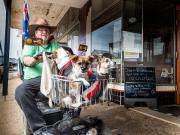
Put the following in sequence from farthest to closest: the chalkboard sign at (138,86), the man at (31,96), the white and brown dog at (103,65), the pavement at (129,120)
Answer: the chalkboard sign at (138,86)
the pavement at (129,120)
the man at (31,96)
the white and brown dog at (103,65)

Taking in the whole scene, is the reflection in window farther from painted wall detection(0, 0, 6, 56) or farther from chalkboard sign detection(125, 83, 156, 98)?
painted wall detection(0, 0, 6, 56)

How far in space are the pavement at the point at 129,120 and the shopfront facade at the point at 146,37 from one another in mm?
654

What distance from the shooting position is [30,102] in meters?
1.34

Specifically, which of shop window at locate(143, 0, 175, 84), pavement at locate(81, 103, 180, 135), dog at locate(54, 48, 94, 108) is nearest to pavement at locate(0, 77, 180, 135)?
pavement at locate(81, 103, 180, 135)

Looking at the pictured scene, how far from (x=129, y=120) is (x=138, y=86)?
902 millimetres

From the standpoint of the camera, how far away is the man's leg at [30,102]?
4.37 ft

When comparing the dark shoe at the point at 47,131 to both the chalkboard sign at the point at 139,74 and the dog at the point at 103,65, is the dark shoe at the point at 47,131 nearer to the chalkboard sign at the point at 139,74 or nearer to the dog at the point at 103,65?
the dog at the point at 103,65

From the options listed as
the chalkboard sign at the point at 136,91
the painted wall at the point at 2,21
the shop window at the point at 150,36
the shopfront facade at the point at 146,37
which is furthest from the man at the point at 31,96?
the painted wall at the point at 2,21

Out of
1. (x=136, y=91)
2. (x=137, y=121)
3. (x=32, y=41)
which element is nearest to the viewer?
(x=32, y=41)

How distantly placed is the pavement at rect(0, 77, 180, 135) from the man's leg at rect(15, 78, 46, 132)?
614mm

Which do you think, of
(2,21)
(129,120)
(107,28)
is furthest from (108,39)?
(2,21)

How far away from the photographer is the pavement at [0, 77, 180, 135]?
2182 millimetres

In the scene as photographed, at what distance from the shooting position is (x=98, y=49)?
4.33 meters

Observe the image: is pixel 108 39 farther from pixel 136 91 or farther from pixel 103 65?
pixel 103 65
